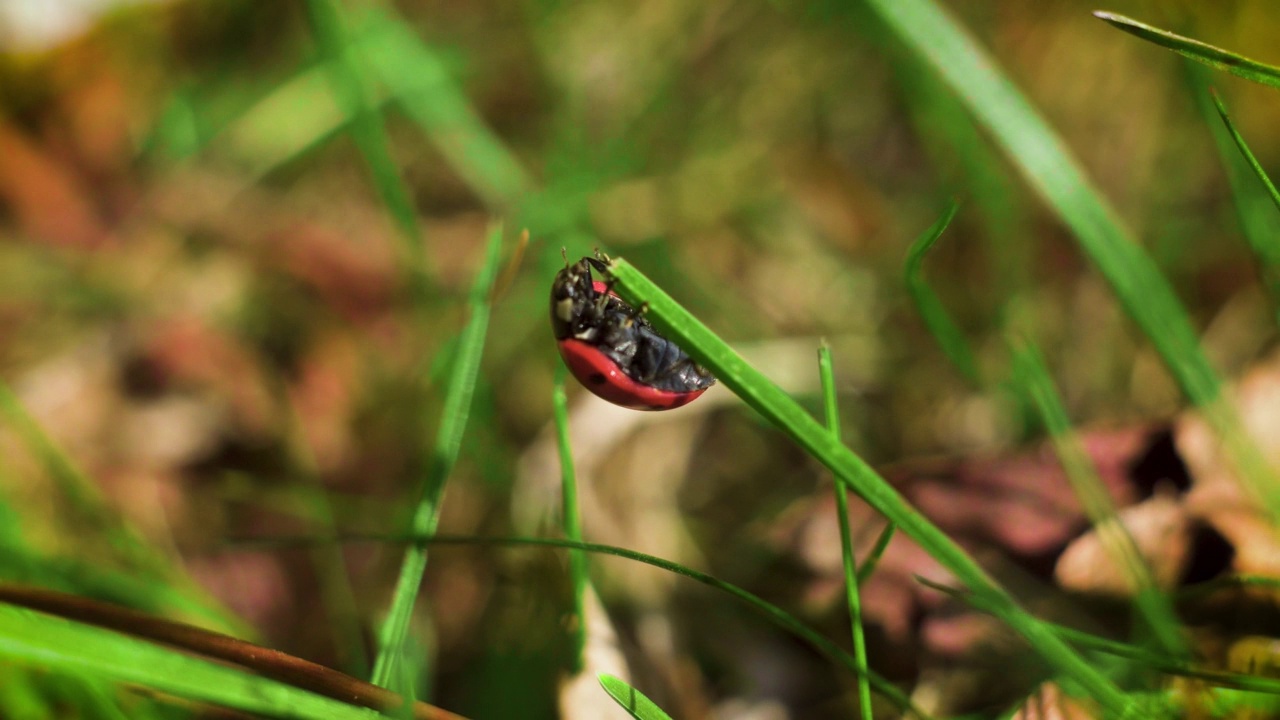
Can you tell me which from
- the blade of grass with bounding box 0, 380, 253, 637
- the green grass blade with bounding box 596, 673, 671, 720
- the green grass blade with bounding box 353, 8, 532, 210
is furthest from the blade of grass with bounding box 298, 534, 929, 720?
the green grass blade with bounding box 353, 8, 532, 210

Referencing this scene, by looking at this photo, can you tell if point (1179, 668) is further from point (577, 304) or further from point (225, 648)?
point (225, 648)

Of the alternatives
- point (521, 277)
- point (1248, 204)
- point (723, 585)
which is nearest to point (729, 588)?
point (723, 585)

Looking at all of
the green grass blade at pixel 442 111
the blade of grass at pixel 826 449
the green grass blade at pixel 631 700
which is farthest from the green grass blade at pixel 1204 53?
the green grass blade at pixel 442 111

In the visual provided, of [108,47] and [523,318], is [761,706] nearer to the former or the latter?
[523,318]

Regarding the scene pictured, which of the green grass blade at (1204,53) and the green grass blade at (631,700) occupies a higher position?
the green grass blade at (1204,53)

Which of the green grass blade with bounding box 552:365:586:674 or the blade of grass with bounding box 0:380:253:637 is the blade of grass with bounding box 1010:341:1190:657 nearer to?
the green grass blade with bounding box 552:365:586:674

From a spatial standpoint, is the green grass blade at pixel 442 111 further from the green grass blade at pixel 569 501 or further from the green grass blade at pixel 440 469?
the green grass blade at pixel 569 501
